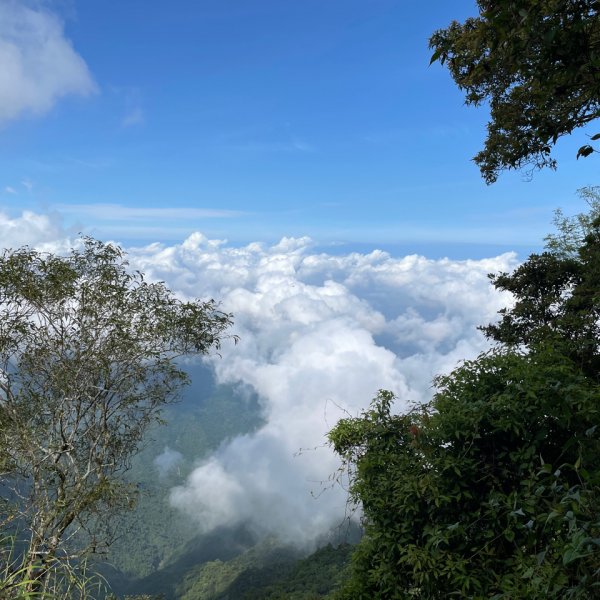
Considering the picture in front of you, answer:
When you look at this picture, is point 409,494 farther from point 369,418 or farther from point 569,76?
point 569,76

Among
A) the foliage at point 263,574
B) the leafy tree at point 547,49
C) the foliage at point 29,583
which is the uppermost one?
the leafy tree at point 547,49

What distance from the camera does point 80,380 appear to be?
12.6m

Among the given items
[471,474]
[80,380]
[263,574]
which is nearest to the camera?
[471,474]

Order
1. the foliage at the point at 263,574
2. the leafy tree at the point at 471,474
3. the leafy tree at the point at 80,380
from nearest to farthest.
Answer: the leafy tree at the point at 471,474, the leafy tree at the point at 80,380, the foliage at the point at 263,574

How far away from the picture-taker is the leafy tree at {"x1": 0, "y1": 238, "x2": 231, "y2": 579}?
11516mm

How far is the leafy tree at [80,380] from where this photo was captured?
11516mm

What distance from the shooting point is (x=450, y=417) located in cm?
600

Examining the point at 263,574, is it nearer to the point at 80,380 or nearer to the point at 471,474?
the point at 80,380

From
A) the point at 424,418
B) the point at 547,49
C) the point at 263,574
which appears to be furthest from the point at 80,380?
the point at 263,574

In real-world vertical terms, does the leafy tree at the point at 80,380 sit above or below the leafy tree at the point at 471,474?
above

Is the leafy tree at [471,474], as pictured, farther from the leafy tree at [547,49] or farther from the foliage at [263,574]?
the foliage at [263,574]

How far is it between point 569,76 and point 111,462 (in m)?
13.1

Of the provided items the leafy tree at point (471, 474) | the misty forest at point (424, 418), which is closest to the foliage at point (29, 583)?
the misty forest at point (424, 418)

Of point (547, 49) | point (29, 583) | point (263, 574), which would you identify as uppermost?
point (547, 49)
